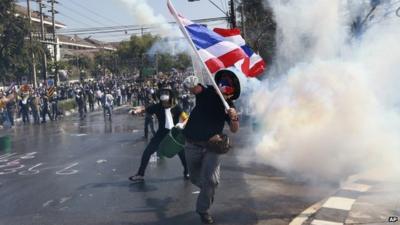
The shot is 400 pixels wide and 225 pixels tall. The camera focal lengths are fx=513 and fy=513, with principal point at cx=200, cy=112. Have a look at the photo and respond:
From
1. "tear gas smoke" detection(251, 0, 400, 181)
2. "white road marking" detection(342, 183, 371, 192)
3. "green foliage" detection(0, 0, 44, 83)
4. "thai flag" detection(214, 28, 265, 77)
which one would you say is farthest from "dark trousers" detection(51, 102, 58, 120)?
"white road marking" detection(342, 183, 371, 192)

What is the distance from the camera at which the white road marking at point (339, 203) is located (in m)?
5.93

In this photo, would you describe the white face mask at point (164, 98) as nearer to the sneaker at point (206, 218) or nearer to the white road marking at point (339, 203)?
the sneaker at point (206, 218)

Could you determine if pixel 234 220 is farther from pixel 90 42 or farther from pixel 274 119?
pixel 90 42

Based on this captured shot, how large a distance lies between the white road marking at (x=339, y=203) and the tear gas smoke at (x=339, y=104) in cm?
127

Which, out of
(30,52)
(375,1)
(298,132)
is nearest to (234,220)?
(298,132)

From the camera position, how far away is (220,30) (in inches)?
296

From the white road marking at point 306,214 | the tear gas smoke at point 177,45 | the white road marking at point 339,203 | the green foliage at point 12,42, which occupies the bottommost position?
the white road marking at point 306,214

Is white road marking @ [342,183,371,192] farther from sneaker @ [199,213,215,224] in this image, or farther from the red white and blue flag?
sneaker @ [199,213,215,224]

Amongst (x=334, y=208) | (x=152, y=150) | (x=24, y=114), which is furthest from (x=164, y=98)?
(x=24, y=114)

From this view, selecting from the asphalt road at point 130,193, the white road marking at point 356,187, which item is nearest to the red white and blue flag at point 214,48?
the asphalt road at point 130,193

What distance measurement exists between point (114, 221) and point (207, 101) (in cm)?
170

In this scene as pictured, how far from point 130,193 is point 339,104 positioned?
3.62 meters

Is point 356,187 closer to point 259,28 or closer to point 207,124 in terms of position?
point 207,124

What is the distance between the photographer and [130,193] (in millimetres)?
7164
